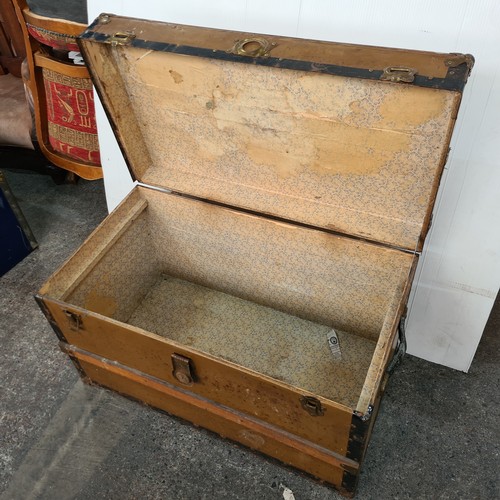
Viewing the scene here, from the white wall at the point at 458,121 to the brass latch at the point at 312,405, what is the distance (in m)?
0.62

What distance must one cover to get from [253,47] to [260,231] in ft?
1.82

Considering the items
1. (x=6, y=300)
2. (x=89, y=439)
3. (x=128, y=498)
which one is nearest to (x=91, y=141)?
(x=6, y=300)

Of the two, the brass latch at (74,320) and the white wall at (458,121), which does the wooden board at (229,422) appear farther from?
the white wall at (458,121)

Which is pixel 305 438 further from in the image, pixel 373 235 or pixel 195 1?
pixel 195 1

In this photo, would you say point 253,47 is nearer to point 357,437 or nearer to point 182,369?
point 182,369

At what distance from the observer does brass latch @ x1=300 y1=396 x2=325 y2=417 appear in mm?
964

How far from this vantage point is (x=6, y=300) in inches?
72.1

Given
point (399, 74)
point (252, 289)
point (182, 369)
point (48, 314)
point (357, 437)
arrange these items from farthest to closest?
point (252, 289) → point (48, 314) → point (182, 369) → point (357, 437) → point (399, 74)

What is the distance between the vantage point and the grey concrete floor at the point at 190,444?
52.6 inches

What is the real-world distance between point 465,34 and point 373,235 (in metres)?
0.48

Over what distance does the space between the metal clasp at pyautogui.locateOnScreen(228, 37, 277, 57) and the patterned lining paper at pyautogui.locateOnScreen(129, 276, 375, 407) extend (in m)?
0.79

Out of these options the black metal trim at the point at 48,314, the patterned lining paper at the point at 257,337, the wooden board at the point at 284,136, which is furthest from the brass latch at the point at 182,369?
the wooden board at the point at 284,136

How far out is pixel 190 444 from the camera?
4.68ft

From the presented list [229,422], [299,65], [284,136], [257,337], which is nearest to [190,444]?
[229,422]
